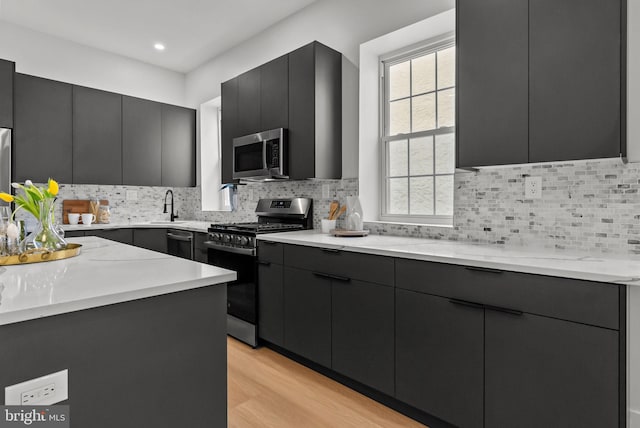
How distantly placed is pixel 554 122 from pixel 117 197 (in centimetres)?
458

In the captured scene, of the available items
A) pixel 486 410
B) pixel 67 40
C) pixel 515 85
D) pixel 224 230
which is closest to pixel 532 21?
pixel 515 85

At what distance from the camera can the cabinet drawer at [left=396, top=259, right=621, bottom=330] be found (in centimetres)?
133

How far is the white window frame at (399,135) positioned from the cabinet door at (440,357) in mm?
942

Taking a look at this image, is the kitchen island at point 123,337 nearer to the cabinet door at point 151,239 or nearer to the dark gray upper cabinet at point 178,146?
the cabinet door at point 151,239

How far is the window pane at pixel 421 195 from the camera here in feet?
9.02

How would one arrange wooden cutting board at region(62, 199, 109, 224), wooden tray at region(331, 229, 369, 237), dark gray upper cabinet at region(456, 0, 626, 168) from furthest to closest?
wooden cutting board at region(62, 199, 109, 224) < wooden tray at region(331, 229, 369, 237) < dark gray upper cabinet at region(456, 0, 626, 168)

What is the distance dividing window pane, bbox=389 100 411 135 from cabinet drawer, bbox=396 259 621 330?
138cm

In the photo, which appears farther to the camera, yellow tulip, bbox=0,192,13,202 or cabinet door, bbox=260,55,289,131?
cabinet door, bbox=260,55,289,131

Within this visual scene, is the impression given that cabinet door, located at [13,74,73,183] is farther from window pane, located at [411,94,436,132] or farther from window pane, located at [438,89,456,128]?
window pane, located at [438,89,456,128]

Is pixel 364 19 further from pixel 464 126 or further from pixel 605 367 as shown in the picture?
pixel 605 367

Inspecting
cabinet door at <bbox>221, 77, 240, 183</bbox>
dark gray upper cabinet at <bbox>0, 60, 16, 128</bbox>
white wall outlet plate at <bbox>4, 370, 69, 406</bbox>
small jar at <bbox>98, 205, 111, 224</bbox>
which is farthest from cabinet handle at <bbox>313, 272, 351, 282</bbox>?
dark gray upper cabinet at <bbox>0, 60, 16, 128</bbox>

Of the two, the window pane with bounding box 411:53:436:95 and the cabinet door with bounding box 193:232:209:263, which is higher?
the window pane with bounding box 411:53:436:95

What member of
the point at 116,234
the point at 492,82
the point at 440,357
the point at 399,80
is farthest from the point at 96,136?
the point at 440,357

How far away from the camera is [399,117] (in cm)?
294
